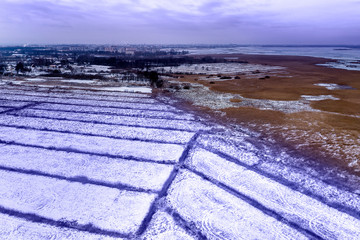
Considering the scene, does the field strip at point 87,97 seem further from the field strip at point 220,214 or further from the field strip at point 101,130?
the field strip at point 220,214

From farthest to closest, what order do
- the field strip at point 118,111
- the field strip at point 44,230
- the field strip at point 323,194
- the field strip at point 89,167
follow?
the field strip at point 118,111 < the field strip at point 89,167 < the field strip at point 323,194 < the field strip at point 44,230

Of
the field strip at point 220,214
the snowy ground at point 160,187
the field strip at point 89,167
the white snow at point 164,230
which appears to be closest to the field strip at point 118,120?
the snowy ground at point 160,187

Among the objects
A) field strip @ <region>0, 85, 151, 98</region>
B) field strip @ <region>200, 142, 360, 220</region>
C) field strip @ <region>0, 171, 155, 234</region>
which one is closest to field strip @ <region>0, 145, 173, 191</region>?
field strip @ <region>0, 171, 155, 234</region>

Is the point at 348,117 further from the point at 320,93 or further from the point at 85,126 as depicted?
the point at 85,126

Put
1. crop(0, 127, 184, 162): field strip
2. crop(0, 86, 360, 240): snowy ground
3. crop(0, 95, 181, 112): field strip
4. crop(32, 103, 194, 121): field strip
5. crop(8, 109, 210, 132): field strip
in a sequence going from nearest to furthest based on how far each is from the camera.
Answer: crop(0, 86, 360, 240): snowy ground, crop(0, 127, 184, 162): field strip, crop(8, 109, 210, 132): field strip, crop(32, 103, 194, 121): field strip, crop(0, 95, 181, 112): field strip

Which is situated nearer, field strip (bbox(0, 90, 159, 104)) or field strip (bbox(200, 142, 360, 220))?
field strip (bbox(200, 142, 360, 220))

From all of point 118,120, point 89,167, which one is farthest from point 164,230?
point 118,120

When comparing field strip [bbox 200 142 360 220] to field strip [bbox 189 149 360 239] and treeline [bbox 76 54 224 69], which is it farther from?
treeline [bbox 76 54 224 69]

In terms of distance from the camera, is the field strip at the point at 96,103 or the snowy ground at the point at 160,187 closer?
the snowy ground at the point at 160,187

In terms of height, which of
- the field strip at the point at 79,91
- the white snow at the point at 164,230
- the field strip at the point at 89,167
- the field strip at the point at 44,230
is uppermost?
the field strip at the point at 79,91
